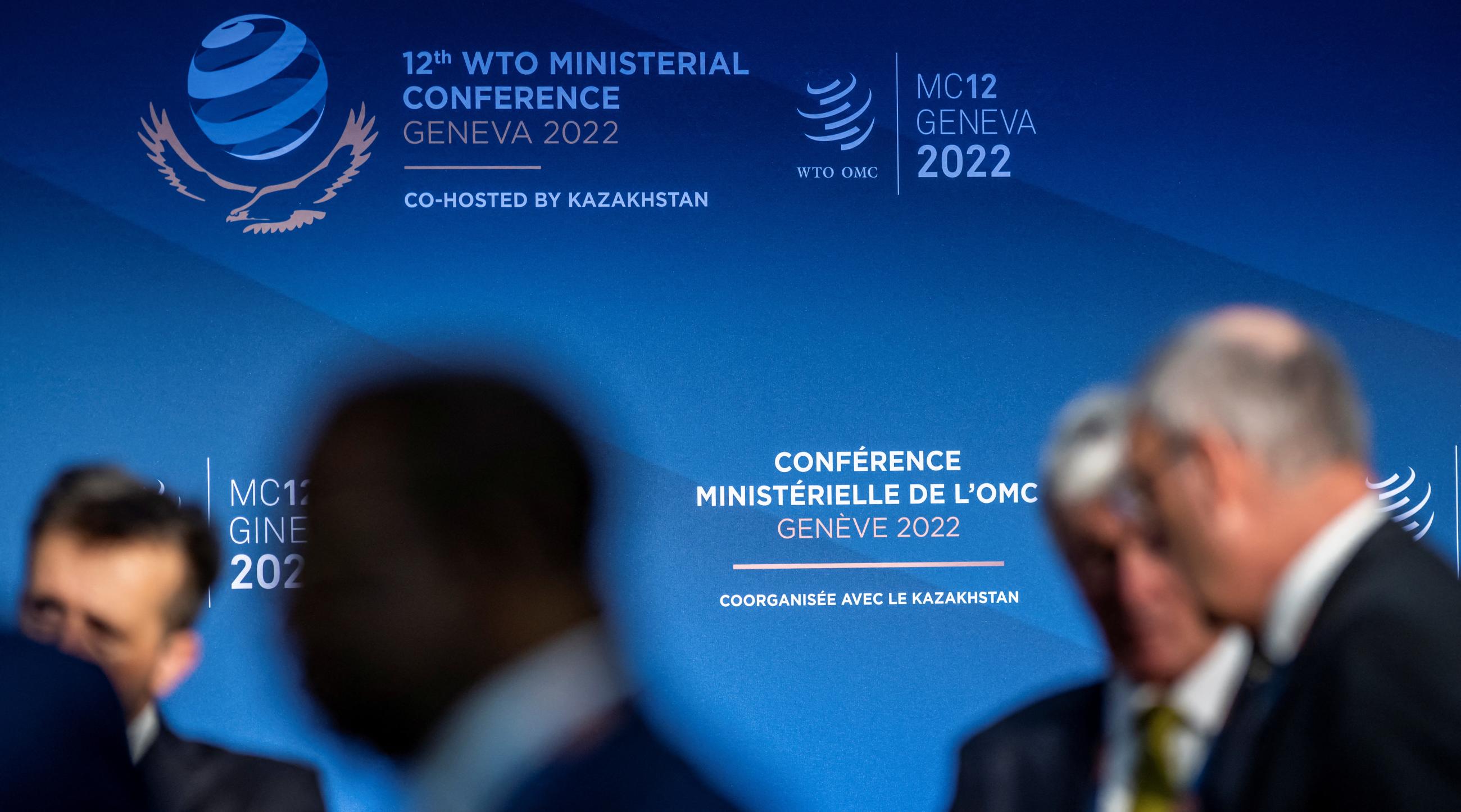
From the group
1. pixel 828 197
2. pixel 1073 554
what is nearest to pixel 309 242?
pixel 828 197

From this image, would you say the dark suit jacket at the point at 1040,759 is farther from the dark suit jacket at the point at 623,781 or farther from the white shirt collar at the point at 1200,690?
the dark suit jacket at the point at 623,781

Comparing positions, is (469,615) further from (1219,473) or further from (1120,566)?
(1120,566)

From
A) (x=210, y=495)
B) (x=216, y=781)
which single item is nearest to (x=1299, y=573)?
(x=216, y=781)

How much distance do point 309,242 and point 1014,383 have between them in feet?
6.15

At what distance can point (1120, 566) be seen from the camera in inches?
74.5

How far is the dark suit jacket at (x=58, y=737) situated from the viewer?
3.71 feet

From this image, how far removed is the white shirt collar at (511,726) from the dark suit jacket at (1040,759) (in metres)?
1.13

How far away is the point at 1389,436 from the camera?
12.3 ft

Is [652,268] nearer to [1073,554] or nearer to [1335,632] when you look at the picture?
[1073,554]

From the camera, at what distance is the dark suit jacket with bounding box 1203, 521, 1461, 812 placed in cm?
118

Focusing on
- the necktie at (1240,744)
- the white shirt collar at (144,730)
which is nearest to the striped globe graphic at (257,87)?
the white shirt collar at (144,730)

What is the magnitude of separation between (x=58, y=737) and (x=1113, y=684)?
4.39 ft

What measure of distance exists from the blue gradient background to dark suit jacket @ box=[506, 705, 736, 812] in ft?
8.51

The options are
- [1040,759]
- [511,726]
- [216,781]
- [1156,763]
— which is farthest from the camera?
[216,781]
